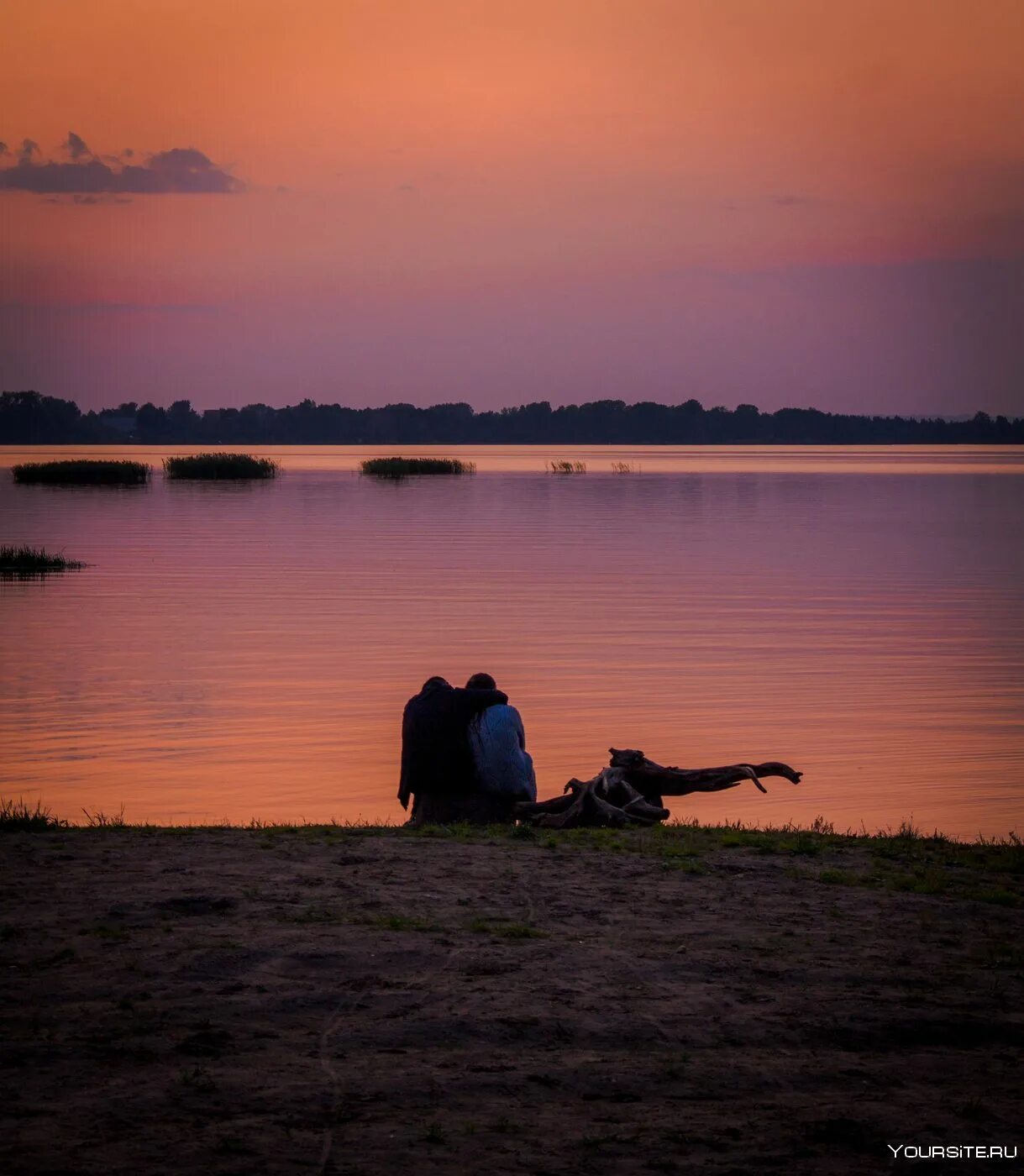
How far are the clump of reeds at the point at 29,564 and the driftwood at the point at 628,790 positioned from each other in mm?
32087

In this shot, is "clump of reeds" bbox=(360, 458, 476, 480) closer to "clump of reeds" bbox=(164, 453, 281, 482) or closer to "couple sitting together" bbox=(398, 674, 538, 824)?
"clump of reeds" bbox=(164, 453, 281, 482)

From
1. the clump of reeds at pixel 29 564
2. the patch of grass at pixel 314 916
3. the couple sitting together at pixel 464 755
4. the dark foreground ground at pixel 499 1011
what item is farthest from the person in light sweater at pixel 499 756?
the clump of reeds at pixel 29 564

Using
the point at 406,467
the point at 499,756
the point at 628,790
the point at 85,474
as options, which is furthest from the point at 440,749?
the point at 406,467

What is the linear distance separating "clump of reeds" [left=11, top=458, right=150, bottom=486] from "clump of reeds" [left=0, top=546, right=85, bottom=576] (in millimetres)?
58881

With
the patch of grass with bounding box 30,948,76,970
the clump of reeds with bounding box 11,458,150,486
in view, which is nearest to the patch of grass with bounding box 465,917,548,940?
the patch of grass with bounding box 30,948,76,970

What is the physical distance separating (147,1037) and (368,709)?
1466 cm

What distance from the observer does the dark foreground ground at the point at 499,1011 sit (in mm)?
6168

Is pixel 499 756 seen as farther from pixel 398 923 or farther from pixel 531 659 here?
pixel 531 659

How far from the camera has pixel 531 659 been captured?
87.6 feet

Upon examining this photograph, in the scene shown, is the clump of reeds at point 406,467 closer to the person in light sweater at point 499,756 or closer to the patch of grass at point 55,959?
the person in light sweater at point 499,756

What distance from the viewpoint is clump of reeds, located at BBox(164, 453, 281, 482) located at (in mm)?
108500

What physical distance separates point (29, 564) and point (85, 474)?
214 feet

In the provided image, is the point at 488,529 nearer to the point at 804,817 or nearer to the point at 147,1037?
the point at 804,817

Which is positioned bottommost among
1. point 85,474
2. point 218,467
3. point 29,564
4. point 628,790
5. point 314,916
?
point 29,564
